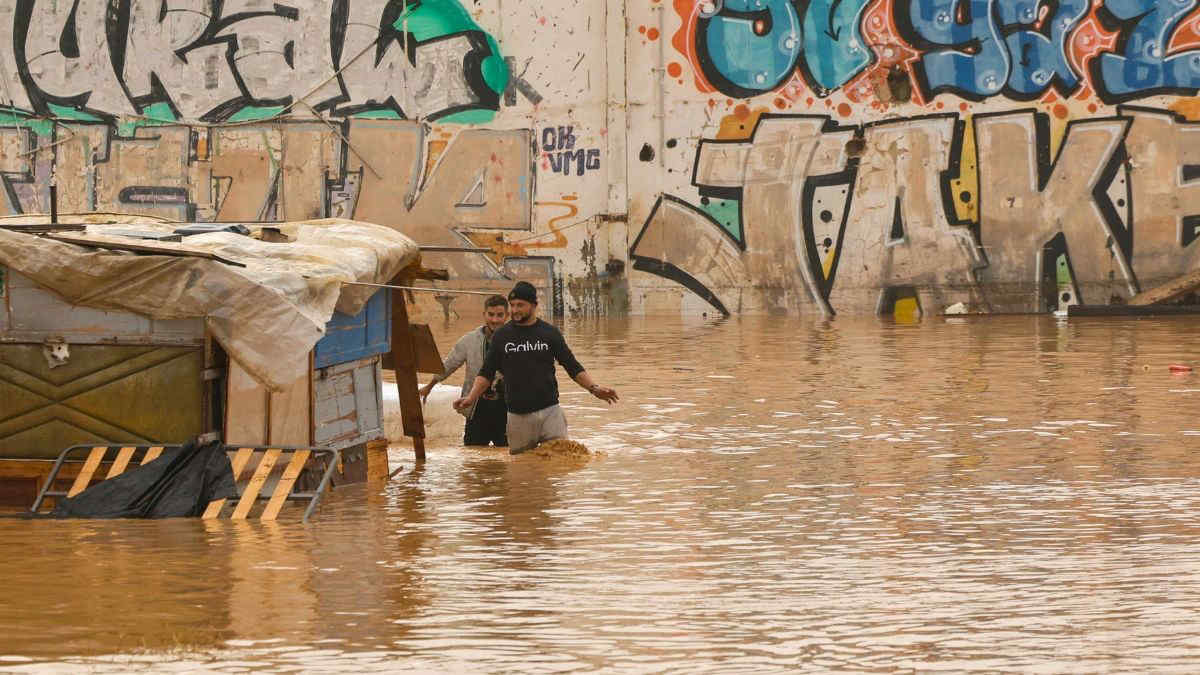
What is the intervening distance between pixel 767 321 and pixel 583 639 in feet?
69.7

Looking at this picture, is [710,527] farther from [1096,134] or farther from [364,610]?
[1096,134]

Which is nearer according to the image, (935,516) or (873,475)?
(935,516)

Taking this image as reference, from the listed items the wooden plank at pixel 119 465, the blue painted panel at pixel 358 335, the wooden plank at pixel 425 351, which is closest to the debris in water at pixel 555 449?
the wooden plank at pixel 425 351

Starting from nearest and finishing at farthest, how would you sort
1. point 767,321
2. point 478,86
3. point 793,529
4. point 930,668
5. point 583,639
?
point 930,668, point 583,639, point 793,529, point 767,321, point 478,86

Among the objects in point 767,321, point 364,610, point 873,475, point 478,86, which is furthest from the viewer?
point 478,86

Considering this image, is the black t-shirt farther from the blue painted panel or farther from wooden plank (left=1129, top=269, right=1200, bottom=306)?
wooden plank (left=1129, top=269, right=1200, bottom=306)

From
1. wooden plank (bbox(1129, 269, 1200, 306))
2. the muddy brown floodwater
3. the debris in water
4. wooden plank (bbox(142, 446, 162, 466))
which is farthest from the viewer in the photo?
wooden plank (bbox(1129, 269, 1200, 306))

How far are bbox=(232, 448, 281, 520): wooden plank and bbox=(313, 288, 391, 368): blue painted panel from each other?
875mm

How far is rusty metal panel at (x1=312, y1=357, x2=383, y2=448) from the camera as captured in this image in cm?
1232

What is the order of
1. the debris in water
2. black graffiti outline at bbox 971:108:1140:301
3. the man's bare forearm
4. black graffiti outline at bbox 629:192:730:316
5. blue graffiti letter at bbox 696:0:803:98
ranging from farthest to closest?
1. black graffiti outline at bbox 629:192:730:316
2. blue graffiti letter at bbox 696:0:803:98
3. black graffiti outline at bbox 971:108:1140:301
4. the debris in water
5. the man's bare forearm

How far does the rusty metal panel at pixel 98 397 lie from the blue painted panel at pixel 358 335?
1.17 metres

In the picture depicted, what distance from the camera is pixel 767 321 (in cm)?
2892

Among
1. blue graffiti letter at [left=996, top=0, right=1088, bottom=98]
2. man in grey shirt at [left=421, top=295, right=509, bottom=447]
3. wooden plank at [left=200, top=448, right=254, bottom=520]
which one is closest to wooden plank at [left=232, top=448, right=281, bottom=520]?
wooden plank at [left=200, top=448, right=254, bottom=520]

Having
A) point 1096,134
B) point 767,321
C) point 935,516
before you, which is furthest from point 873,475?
point 1096,134
